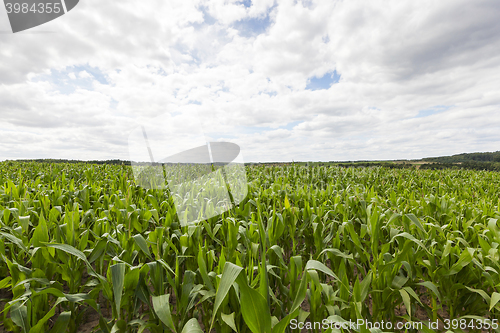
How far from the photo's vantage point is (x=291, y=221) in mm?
3316

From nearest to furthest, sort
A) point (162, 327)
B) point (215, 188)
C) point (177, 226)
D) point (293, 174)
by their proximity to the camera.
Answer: point (162, 327) < point (177, 226) < point (215, 188) < point (293, 174)

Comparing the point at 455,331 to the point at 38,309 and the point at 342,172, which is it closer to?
the point at 38,309

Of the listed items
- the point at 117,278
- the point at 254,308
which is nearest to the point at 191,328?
the point at 254,308

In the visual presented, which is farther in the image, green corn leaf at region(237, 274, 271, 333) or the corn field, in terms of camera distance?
the corn field

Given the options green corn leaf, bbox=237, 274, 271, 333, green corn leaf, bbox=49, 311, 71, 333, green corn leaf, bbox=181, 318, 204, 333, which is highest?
green corn leaf, bbox=237, 274, 271, 333

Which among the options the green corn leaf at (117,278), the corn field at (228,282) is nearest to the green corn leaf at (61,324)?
the corn field at (228,282)

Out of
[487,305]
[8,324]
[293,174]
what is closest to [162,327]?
[8,324]

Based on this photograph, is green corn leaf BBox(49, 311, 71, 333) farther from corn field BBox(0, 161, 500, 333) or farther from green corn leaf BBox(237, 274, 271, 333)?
green corn leaf BBox(237, 274, 271, 333)

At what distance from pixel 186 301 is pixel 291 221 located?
185cm

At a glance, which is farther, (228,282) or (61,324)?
(61,324)

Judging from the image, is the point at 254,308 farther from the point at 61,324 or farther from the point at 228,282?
the point at 61,324

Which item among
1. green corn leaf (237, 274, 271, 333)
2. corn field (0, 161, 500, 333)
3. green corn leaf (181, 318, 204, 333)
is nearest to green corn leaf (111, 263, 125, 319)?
corn field (0, 161, 500, 333)

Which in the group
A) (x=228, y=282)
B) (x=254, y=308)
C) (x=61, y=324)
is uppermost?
(x=228, y=282)

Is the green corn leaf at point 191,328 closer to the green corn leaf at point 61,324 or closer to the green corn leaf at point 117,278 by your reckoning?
the green corn leaf at point 117,278
